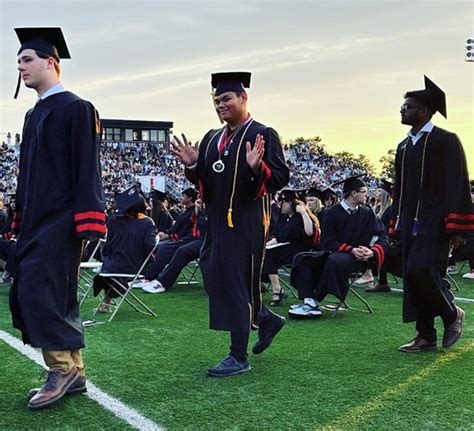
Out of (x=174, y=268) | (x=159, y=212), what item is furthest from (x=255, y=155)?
(x=159, y=212)

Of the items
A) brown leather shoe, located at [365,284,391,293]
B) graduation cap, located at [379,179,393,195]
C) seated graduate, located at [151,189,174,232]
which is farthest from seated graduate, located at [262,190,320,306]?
seated graduate, located at [151,189,174,232]

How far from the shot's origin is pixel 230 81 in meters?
4.85

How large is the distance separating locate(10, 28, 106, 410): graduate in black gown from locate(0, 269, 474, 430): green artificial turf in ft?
1.42

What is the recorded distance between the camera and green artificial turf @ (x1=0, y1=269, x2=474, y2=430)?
379 centimetres

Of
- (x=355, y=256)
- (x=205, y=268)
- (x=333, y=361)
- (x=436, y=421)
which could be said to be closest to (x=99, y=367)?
(x=205, y=268)

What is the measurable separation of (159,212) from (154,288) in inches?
150

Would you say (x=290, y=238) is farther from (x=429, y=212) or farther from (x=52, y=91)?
(x=52, y=91)

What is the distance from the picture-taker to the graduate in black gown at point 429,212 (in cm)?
534

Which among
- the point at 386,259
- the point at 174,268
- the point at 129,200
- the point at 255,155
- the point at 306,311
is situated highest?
the point at 255,155

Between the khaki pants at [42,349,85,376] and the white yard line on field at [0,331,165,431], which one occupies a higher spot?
the khaki pants at [42,349,85,376]

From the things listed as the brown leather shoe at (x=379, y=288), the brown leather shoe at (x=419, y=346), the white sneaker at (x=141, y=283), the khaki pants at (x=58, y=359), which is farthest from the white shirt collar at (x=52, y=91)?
the brown leather shoe at (x=379, y=288)

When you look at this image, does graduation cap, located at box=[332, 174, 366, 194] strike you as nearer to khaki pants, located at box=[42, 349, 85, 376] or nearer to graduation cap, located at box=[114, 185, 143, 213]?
graduation cap, located at box=[114, 185, 143, 213]

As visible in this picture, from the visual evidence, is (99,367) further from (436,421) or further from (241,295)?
(436,421)

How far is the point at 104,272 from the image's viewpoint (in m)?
8.09
